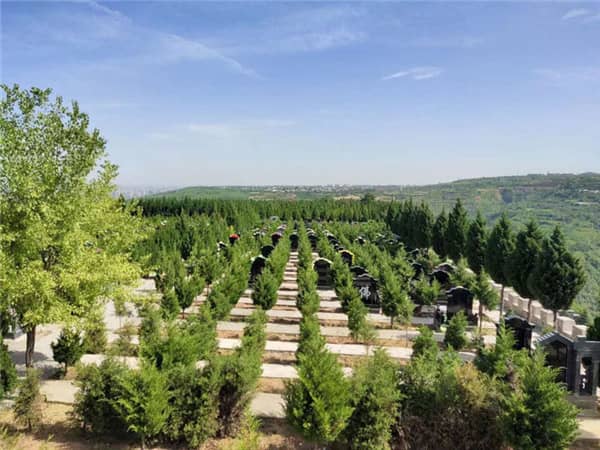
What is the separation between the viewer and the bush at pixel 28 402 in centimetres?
1009

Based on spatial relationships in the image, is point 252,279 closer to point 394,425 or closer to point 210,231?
point 210,231

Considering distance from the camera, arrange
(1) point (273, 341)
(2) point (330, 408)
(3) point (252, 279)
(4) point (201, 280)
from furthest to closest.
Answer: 1. (3) point (252, 279)
2. (4) point (201, 280)
3. (1) point (273, 341)
4. (2) point (330, 408)

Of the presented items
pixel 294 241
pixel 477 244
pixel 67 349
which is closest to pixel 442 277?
pixel 477 244

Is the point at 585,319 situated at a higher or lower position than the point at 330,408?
lower

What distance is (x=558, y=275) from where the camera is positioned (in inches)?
704

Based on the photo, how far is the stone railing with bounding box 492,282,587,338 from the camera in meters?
19.9

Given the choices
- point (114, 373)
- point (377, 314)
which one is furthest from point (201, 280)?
point (114, 373)

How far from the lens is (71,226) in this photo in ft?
38.0

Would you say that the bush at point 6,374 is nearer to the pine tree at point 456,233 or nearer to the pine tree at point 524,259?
the pine tree at point 524,259

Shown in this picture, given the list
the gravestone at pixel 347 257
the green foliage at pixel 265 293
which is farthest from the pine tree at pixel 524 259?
the gravestone at pixel 347 257

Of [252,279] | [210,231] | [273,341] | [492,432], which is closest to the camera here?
[492,432]

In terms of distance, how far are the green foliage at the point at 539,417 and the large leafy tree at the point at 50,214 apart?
1088 centimetres

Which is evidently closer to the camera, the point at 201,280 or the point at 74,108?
→ the point at 74,108

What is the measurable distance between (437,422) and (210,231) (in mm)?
34756
